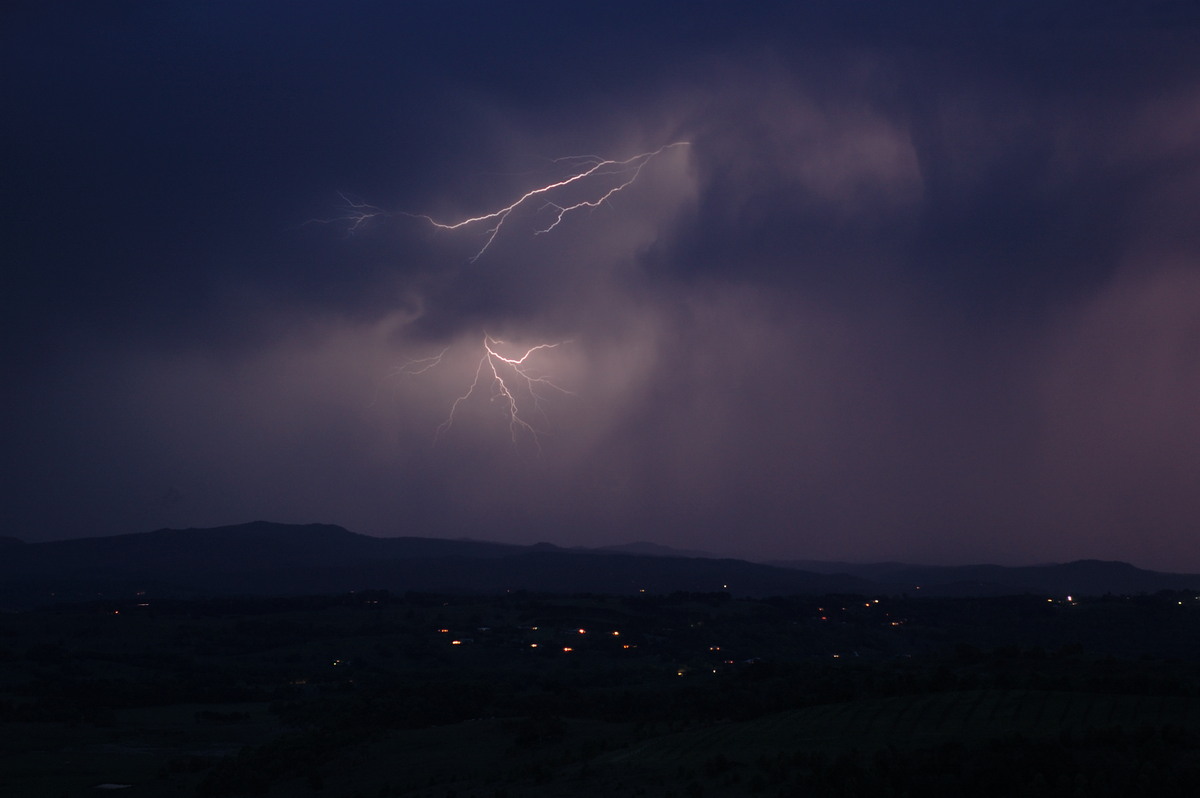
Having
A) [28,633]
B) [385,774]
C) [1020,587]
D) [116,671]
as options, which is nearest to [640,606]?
[116,671]

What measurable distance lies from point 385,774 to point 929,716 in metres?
18.7

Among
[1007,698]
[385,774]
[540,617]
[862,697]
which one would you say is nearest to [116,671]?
[540,617]

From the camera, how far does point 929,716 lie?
87.8 ft

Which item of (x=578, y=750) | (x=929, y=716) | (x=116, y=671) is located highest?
(x=929, y=716)

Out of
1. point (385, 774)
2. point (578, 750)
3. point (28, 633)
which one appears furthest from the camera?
point (28, 633)

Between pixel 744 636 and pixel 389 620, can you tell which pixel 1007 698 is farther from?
pixel 389 620

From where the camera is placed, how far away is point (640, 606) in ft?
353

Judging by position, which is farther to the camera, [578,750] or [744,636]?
[744,636]

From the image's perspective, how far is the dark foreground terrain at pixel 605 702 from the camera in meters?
22.0

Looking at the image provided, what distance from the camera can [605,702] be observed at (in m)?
44.7

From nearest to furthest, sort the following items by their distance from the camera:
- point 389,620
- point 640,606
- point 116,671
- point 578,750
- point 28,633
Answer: point 578,750
point 116,671
point 28,633
point 389,620
point 640,606

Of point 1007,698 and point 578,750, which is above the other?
point 1007,698

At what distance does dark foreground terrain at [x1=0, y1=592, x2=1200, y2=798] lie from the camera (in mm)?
21953

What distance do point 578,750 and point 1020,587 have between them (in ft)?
609
